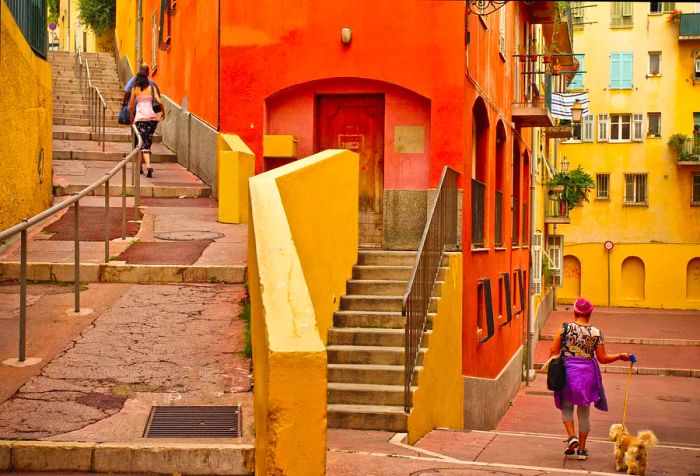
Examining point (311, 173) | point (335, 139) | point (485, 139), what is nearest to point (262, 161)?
point (335, 139)

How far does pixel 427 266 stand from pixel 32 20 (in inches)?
248

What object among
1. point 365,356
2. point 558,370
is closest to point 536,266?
point 365,356

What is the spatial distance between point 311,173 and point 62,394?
3.53m

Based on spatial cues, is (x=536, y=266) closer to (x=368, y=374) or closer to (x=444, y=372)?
(x=444, y=372)

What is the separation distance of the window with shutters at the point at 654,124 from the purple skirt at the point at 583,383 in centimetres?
3898

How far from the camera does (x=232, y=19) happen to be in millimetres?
16797

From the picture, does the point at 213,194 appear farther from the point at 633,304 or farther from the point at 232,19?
the point at 633,304

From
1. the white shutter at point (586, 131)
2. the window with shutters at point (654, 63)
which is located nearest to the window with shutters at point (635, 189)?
the white shutter at point (586, 131)

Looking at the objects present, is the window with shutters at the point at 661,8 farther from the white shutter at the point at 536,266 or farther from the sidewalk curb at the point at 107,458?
the sidewalk curb at the point at 107,458

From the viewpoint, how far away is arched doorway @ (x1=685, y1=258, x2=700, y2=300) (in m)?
46.1

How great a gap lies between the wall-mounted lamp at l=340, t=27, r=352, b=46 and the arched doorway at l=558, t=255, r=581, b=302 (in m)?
32.5

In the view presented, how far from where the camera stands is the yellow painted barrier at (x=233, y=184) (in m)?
15.5

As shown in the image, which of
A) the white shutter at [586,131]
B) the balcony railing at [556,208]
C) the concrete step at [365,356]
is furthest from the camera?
the white shutter at [586,131]

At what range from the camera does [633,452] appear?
8688mm
